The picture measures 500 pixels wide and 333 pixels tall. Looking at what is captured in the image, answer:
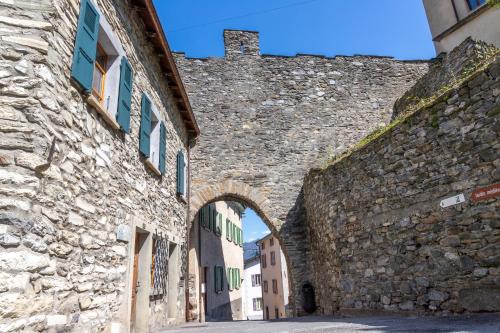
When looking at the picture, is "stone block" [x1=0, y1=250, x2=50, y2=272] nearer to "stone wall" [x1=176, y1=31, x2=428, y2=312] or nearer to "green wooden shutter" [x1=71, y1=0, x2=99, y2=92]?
"green wooden shutter" [x1=71, y1=0, x2=99, y2=92]

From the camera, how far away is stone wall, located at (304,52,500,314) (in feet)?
14.2

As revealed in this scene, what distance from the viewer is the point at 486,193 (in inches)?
169

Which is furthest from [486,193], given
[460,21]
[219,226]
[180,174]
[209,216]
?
[219,226]

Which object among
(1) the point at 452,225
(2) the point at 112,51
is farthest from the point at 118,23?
(1) the point at 452,225

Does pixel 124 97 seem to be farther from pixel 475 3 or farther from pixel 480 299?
pixel 475 3

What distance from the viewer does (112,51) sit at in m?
4.58

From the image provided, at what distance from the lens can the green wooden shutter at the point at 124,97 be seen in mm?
4484

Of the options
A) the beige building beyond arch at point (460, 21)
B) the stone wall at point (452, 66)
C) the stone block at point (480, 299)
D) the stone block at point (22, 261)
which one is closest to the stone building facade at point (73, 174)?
the stone block at point (22, 261)

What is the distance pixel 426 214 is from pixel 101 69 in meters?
4.99

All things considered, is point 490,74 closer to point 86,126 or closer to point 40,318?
point 86,126

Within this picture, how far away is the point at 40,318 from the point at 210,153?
306 inches

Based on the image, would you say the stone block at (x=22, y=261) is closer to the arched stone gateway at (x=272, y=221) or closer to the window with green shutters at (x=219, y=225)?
the arched stone gateway at (x=272, y=221)

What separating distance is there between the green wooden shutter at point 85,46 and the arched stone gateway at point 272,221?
6303 millimetres

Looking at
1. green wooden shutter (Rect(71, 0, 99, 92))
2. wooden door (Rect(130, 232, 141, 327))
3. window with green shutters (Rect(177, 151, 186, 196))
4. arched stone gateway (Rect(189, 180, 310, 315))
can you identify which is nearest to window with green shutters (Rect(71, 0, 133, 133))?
green wooden shutter (Rect(71, 0, 99, 92))
